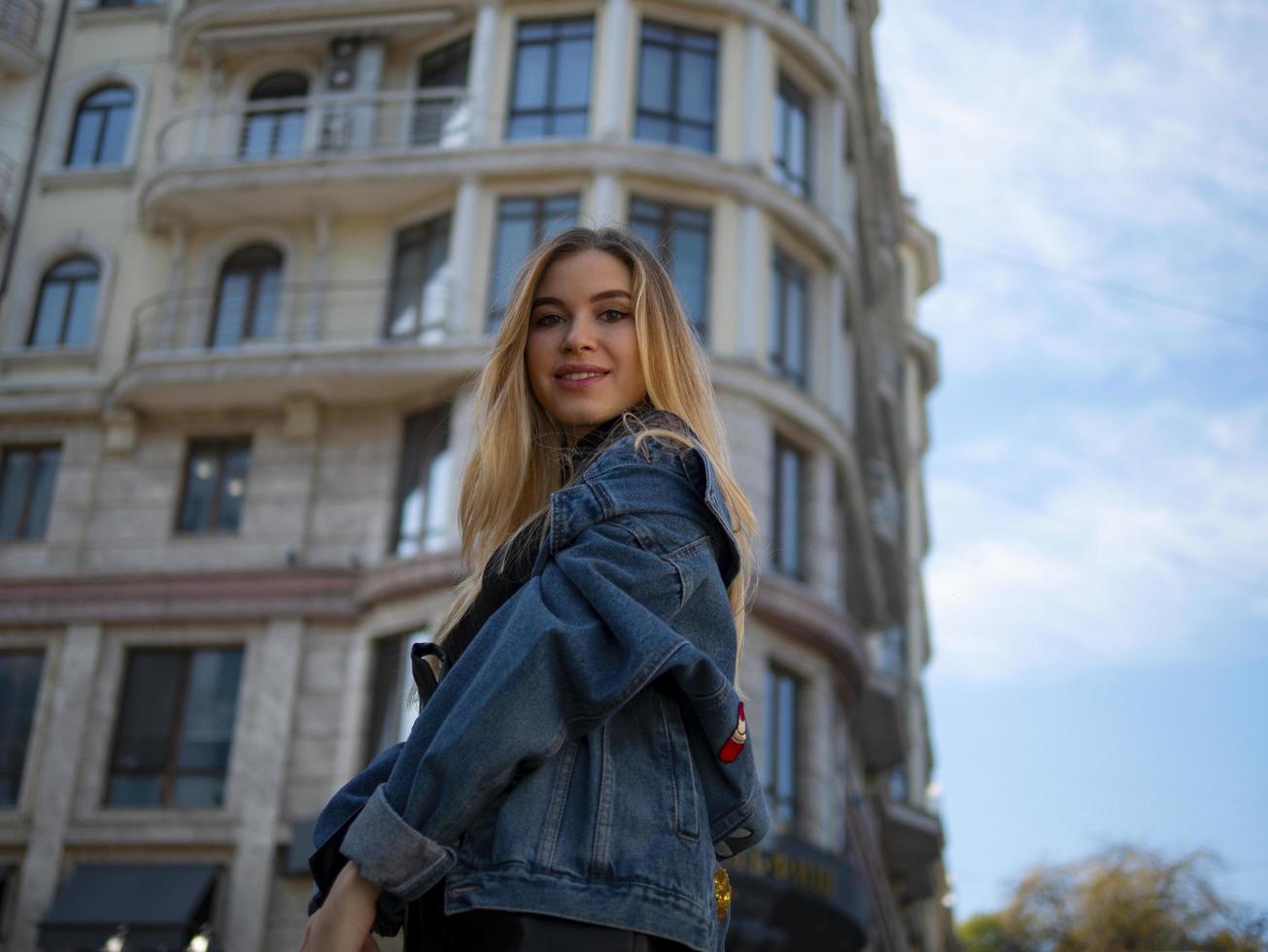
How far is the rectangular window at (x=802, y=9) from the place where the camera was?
934 inches

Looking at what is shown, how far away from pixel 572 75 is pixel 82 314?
790 centimetres

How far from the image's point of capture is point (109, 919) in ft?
61.3

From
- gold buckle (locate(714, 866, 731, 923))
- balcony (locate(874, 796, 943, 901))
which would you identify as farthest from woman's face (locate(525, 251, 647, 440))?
balcony (locate(874, 796, 943, 901))

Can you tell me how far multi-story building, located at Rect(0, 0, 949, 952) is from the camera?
64.9 feet

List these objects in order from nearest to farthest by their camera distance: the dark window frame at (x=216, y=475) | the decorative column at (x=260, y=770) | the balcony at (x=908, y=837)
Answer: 1. the decorative column at (x=260, y=770)
2. the dark window frame at (x=216, y=475)
3. the balcony at (x=908, y=837)

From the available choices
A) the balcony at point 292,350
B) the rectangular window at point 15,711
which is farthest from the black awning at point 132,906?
the balcony at point 292,350

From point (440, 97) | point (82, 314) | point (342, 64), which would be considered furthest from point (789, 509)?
point (82, 314)

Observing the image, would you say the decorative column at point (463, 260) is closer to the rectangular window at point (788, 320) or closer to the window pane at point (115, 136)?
the rectangular window at point (788, 320)

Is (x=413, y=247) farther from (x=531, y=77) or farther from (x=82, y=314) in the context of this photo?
(x=82, y=314)

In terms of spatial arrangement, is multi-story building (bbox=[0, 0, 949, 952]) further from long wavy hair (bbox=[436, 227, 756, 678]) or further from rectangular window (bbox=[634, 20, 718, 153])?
long wavy hair (bbox=[436, 227, 756, 678])

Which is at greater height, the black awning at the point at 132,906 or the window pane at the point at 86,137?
the window pane at the point at 86,137

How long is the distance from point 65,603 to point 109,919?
14.7ft

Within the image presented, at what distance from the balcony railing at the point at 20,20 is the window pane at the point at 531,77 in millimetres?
8165

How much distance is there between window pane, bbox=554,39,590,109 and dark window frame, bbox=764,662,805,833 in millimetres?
8183
